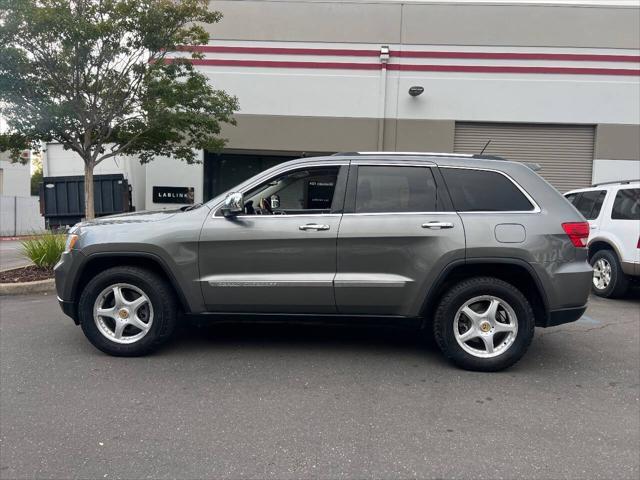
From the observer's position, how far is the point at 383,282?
13.5 feet

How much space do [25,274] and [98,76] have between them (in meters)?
3.50

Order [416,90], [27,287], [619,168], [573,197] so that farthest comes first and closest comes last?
[619,168]
[416,90]
[573,197]
[27,287]

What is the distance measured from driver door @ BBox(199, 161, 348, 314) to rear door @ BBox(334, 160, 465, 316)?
0.42 ft

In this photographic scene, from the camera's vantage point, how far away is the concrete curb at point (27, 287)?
7215mm

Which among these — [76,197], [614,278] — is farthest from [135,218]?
[76,197]

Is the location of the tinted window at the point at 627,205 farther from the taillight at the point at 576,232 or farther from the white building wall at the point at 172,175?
the white building wall at the point at 172,175

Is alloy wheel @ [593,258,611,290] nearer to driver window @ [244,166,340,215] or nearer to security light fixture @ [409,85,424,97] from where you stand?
driver window @ [244,166,340,215]

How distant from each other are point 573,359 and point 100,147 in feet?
26.7

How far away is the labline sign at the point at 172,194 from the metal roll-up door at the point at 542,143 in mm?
7268

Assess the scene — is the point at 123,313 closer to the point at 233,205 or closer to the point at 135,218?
the point at 135,218

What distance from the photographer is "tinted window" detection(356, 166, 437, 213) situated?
4.23m

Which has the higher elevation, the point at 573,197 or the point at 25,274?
the point at 573,197

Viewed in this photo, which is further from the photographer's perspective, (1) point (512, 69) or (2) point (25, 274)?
(1) point (512, 69)

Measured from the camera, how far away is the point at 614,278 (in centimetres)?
716
